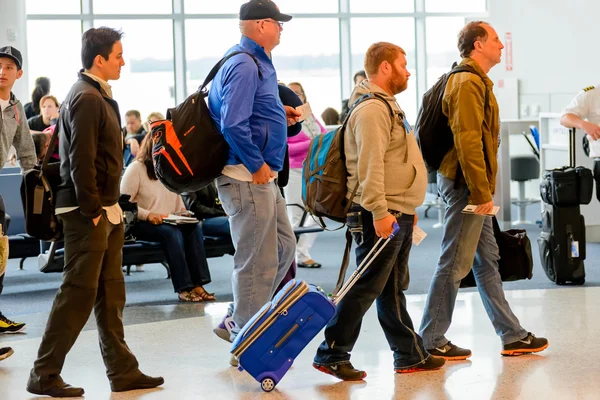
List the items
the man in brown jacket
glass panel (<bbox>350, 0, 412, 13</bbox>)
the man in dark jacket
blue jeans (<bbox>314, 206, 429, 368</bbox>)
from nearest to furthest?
the man in dark jacket, blue jeans (<bbox>314, 206, 429, 368</bbox>), the man in brown jacket, glass panel (<bbox>350, 0, 412, 13</bbox>)

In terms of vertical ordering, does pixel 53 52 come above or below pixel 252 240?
above

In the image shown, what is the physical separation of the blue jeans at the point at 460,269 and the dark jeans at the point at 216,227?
2.68 meters

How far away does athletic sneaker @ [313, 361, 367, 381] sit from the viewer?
406 centimetres

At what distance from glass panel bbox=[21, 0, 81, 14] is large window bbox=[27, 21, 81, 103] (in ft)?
0.56

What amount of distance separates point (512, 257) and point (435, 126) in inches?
33.1

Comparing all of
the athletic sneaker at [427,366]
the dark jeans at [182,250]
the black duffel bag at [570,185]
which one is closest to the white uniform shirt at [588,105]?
the black duffel bag at [570,185]

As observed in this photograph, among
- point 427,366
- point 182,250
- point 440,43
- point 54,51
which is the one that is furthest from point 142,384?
point 440,43

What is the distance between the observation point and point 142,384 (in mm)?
4012

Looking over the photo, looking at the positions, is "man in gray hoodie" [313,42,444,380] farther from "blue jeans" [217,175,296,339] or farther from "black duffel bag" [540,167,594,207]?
"black duffel bag" [540,167,594,207]

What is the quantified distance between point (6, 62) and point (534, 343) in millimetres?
2872

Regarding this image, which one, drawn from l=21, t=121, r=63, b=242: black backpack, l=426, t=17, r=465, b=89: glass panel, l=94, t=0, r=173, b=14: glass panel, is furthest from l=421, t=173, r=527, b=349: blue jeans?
l=426, t=17, r=465, b=89: glass panel

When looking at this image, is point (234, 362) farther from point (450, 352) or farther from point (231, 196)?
point (450, 352)

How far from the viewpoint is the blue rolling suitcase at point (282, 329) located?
12.5 ft

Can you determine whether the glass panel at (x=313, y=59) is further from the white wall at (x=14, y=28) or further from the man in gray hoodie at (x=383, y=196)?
the man in gray hoodie at (x=383, y=196)
